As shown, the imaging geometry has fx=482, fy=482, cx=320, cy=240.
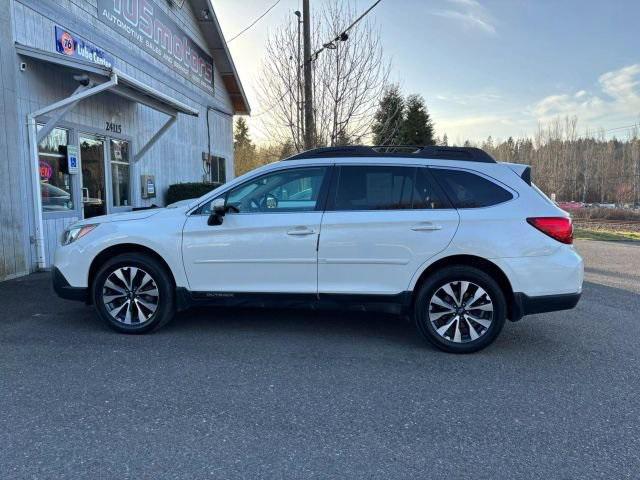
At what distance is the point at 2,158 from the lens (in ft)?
23.7

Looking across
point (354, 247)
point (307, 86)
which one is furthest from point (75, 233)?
point (307, 86)

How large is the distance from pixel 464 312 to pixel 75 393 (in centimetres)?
328

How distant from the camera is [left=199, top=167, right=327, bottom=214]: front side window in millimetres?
4738

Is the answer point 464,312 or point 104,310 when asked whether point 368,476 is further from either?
point 104,310

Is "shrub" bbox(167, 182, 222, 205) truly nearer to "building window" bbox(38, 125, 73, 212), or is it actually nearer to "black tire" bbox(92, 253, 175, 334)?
"building window" bbox(38, 125, 73, 212)

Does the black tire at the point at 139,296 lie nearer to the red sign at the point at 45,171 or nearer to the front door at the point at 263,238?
the front door at the point at 263,238

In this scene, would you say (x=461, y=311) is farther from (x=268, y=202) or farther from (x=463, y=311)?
(x=268, y=202)

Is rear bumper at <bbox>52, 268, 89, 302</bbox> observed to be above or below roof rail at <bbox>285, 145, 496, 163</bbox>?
below

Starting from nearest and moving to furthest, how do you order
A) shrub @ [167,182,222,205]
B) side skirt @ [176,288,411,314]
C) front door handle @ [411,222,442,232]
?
front door handle @ [411,222,442,232] < side skirt @ [176,288,411,314] < shrub @ [167,182,222,205]

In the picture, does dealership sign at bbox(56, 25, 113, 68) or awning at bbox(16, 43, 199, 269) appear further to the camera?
dealership sign at bbox(56, 25, 113, 68)

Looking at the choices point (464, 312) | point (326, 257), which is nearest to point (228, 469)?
point (326, 257)

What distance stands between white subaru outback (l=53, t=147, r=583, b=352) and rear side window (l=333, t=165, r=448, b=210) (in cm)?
1

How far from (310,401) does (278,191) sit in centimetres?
213

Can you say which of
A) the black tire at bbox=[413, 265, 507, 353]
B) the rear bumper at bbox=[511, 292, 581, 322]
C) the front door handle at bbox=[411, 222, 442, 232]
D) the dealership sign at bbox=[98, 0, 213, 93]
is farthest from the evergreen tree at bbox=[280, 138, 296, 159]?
the rear bumper at bbox=[511, 292, 581, 322]
